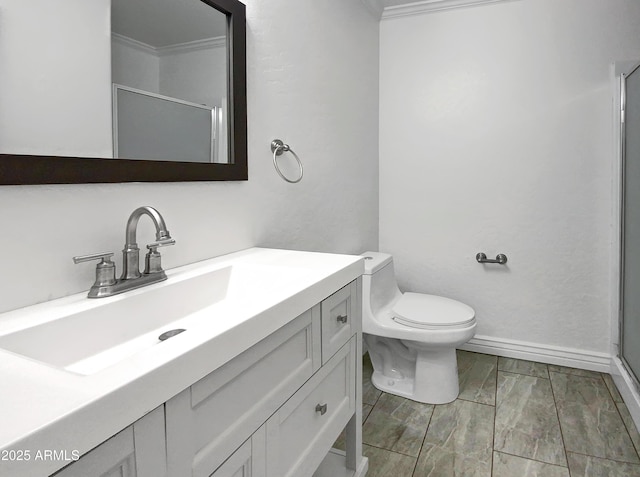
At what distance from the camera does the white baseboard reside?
2.50 metres

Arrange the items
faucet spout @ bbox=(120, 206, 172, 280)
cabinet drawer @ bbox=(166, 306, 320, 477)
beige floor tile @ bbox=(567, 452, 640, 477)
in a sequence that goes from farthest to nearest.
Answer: beige floor tile @ bbox=(567, 452, 640, 477) → faucet spout @ bbox=(120, 206, 172, 280) → cabinet drawer @ bbox=(166, 306, 320, 477)

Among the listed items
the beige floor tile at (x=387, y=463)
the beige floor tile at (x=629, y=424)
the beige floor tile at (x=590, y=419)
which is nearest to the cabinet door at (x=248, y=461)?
the beige floor tile at (x=387, y=463)

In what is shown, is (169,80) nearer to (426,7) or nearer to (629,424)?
(426,7)

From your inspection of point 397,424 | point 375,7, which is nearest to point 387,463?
point 397,424

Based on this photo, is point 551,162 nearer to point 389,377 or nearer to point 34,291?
point 389,377

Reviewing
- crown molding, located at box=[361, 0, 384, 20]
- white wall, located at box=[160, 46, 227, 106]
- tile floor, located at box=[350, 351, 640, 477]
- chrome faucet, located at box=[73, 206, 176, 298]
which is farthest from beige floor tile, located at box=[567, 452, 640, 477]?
crown molding, located at box=[361, 0, 384, 20]

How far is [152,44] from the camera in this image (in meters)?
1.25

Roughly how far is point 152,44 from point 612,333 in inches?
106

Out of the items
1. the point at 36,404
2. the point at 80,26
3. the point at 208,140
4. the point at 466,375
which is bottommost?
the point at 466,375

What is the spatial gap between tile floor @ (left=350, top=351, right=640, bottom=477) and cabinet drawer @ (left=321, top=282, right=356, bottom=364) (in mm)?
A: 674

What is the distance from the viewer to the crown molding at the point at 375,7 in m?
2.59

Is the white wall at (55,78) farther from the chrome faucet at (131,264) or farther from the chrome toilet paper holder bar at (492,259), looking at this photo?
the chrome toilet paper holder bar at (492,259)

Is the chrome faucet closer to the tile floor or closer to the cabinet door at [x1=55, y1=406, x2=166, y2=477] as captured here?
the cabinet door at [x1=55, y1=406, x2=166, y2=477]

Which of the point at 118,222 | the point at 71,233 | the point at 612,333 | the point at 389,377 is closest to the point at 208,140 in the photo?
the point at 118,222
